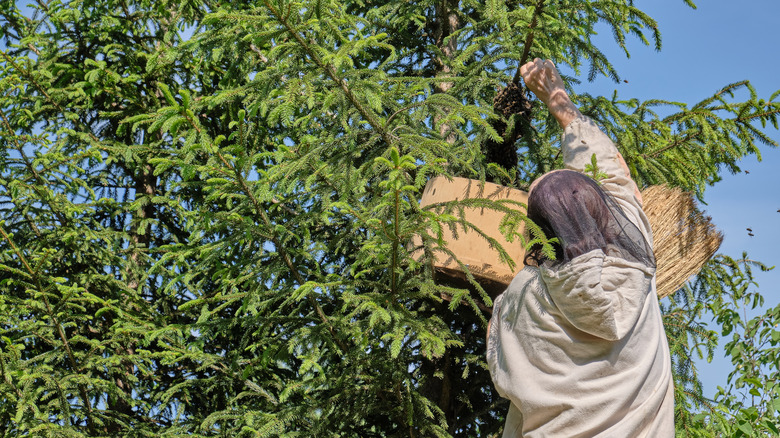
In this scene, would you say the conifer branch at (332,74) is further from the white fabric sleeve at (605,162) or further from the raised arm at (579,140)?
the white fabric sleeve at (605,162)

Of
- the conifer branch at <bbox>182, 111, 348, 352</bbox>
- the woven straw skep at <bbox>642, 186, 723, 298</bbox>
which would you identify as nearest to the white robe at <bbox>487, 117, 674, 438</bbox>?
the woven straw skep at <bbox>642, 186, 723, 298</bbox>

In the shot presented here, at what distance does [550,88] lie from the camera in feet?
10.3

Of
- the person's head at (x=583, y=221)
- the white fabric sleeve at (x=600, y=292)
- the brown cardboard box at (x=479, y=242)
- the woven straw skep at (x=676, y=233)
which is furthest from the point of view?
the woven straw skep at (x=676, y=233)

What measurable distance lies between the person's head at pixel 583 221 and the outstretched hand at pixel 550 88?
0.45 metres

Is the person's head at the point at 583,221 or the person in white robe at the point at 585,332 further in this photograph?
the person's head at the point at 583,221

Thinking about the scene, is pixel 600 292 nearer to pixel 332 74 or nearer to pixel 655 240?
pixel 655 240

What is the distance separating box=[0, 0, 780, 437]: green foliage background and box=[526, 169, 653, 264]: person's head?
4.0 inches

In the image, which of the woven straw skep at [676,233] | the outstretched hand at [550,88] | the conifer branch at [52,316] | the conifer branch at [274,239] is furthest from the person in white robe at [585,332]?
the conifer branch at [52,316]

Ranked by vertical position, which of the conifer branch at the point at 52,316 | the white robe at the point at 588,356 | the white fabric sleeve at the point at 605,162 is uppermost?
the conifer branch at the point at 52,316

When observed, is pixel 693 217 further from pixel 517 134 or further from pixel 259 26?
pixel 259 26

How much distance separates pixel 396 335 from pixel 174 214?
3671 millimetres

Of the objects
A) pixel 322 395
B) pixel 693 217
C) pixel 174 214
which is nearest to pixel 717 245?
pixel 693 217

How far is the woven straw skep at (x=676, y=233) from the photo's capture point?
3.61m

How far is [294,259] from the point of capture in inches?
176
